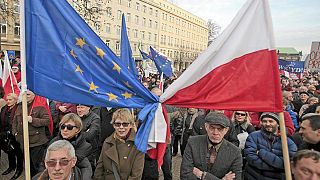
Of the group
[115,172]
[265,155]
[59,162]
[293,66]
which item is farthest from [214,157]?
[293,66]

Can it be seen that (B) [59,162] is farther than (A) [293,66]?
No

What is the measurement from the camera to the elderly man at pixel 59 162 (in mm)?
2787

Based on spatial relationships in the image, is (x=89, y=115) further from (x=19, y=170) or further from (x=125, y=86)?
(x=19, y=170)

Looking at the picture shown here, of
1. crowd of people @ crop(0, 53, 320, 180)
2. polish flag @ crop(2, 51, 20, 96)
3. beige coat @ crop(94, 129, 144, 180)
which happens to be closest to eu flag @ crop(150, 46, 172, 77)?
polish flag @ crop(2, 51, 20, 96)

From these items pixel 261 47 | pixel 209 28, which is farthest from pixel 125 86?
pixel 209 28

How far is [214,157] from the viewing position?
3.23 m

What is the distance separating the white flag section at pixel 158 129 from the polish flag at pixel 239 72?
17 cm

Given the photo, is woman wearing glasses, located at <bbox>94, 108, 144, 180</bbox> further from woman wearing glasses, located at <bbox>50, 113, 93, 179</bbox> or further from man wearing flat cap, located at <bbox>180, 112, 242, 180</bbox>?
man wearing flat cap, located at <bbox>180, 112, 242, 180</bbox>

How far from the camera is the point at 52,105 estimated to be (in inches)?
245

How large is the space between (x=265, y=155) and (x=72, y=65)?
2387 mm

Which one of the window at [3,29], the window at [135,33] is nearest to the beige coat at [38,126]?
the window at [3,29]

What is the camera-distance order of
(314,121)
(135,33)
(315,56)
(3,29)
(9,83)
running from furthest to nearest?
1. (135,33)
2. (3,29)
3. (315,56)
4. (9,83)
5. (314,121)

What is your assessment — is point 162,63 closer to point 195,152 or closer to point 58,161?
point 195,152

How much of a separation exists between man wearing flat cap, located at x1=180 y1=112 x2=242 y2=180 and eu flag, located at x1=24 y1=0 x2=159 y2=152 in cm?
53
